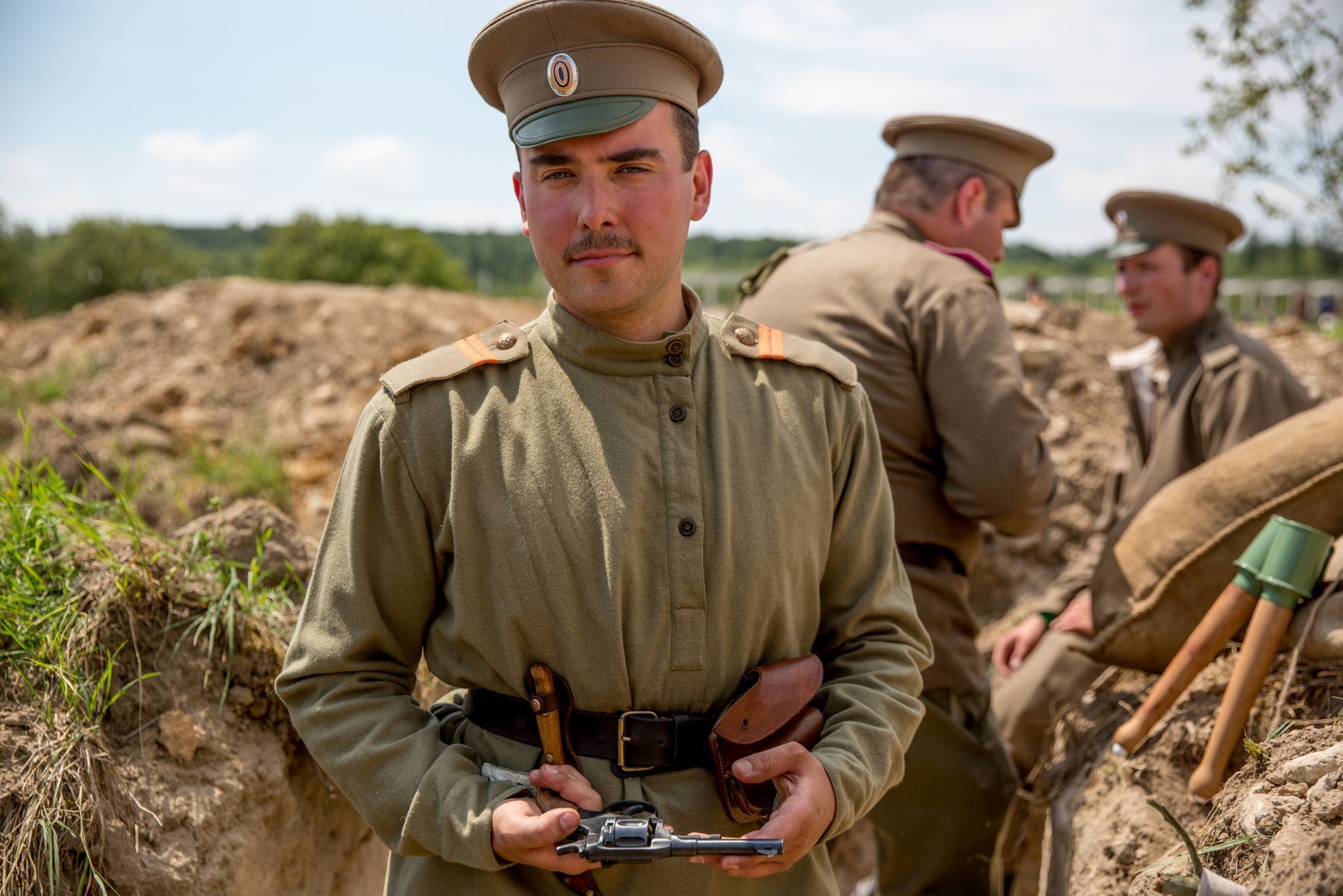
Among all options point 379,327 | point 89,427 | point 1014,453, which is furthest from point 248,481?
point 1014,453

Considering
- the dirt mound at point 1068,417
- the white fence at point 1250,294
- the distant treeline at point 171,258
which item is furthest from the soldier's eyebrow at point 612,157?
the distant treeline at point 171,258

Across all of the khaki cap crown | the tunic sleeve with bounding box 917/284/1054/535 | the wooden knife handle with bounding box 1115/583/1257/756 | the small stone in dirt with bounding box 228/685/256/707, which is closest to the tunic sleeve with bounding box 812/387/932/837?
the tunic sleeve with bounding box 917/284/1054/535

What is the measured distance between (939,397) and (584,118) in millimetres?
1522

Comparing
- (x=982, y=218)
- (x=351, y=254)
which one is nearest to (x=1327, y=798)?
(x=982, y=218)

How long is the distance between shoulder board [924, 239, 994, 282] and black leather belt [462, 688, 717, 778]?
74.5 inches

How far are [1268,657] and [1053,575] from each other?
4.17 metres

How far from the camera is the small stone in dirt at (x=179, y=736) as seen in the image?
7.85ft

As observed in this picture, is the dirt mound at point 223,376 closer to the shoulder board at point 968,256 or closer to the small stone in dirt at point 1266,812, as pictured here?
the shoulder board at point 968,256

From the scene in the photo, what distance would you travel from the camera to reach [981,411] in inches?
112

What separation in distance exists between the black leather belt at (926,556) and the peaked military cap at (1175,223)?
187 cm

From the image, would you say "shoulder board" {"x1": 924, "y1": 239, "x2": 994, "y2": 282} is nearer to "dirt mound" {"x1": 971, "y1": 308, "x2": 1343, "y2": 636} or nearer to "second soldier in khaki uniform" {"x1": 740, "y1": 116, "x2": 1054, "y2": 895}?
"second soldier in khaki uniform" {"x1": 740, "y1": 116, "x2": 1054, "y2": 895}

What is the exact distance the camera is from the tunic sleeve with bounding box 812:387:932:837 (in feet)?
5.95

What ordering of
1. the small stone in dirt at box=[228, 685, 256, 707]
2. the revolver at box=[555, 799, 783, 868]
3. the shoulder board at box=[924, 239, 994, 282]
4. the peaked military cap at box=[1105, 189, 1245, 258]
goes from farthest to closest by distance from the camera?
the peaked military cap at box=[1105, 189, 1245, 258]
the shoulder board at box=[924, 239, 994, 282]
the small stone in dirt at box=[228, 685, 256, 707]
the revolver at box=[555, 799, 783, 868]

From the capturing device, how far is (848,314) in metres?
3.02
